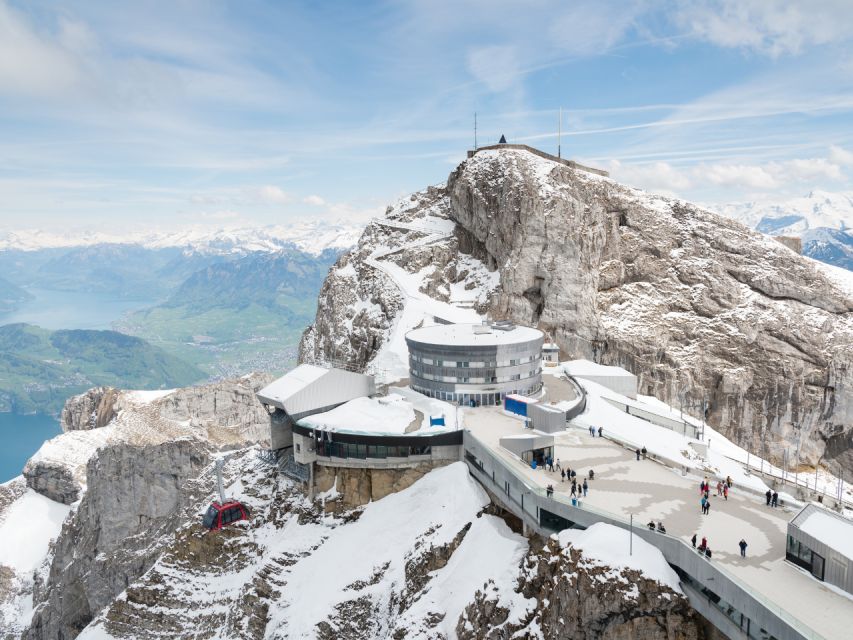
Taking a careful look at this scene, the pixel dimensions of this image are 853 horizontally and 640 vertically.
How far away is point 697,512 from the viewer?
36500mm

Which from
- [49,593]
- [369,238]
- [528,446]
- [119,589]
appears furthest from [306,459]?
[369,238]

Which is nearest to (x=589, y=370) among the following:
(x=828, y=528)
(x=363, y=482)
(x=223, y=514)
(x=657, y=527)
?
(x=363, y=482)

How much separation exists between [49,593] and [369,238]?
99.8 meters

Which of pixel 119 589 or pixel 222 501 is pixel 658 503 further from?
pixel 119 589

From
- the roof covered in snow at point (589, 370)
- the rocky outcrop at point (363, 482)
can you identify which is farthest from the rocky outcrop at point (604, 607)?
the roof covered in snow at point (589, 370)

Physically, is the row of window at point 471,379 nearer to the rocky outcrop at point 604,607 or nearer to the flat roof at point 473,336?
the flat roof at point 473,336

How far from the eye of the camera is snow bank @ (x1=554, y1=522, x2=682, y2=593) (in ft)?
101

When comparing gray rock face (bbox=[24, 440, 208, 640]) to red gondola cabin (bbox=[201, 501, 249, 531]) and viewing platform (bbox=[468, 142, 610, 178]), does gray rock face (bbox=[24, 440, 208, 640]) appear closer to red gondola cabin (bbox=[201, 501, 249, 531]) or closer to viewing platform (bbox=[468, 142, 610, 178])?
red gondola cabin (bbox=[201, 501, 249, 531])

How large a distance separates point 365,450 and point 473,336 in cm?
2106

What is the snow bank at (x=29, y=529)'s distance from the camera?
12681 cm

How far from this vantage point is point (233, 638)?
4878 cm

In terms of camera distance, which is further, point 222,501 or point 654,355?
point 654,355

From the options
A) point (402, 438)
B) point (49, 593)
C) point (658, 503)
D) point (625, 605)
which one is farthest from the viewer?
point (49, 593)

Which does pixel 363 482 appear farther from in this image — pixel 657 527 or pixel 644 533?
pixel 657 527
